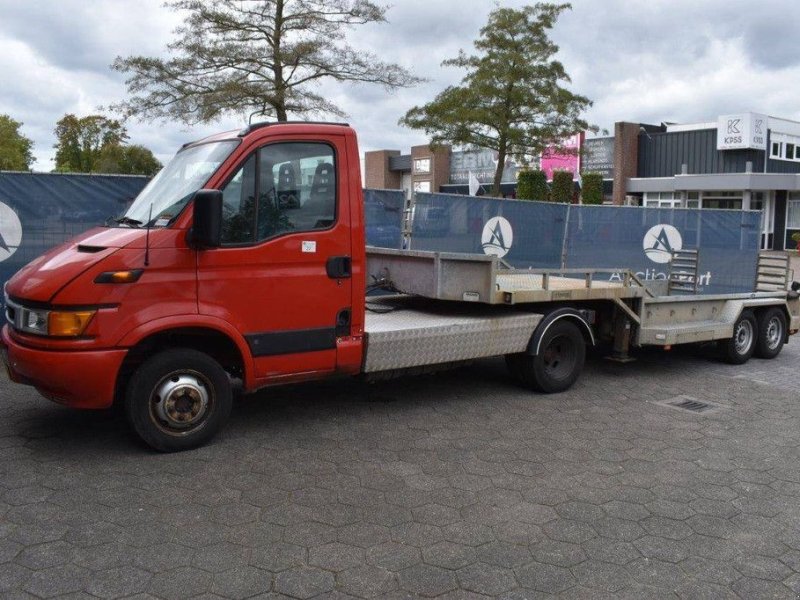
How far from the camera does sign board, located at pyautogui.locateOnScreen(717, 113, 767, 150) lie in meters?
35.9

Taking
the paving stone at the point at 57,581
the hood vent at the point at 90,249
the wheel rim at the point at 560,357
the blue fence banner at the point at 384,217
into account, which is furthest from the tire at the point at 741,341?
the paving stone at the point at 57,581

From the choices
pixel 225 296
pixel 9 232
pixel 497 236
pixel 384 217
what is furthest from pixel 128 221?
pixel 497 236

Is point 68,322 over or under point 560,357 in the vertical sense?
over

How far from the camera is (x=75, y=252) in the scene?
5141mm

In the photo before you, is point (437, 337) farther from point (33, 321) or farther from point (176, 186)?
point (33, 321)

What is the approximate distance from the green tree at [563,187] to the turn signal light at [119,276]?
3633 cm

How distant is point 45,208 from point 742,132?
116 ft

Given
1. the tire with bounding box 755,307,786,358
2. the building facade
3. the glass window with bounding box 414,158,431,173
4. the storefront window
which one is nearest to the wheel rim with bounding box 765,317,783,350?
the tire with bounding box 755,307,786,358

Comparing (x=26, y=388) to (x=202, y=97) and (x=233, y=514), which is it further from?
(x=202, y=97)

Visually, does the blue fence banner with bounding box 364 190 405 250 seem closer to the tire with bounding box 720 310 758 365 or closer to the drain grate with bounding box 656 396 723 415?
the drain grate with bounding box 656 396 723 415

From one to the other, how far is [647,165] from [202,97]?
1136 inches

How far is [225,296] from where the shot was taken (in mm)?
5379

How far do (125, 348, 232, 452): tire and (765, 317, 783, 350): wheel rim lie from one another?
306 inches

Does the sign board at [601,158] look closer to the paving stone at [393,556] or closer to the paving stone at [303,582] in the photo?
the paving stone at [393,556]
